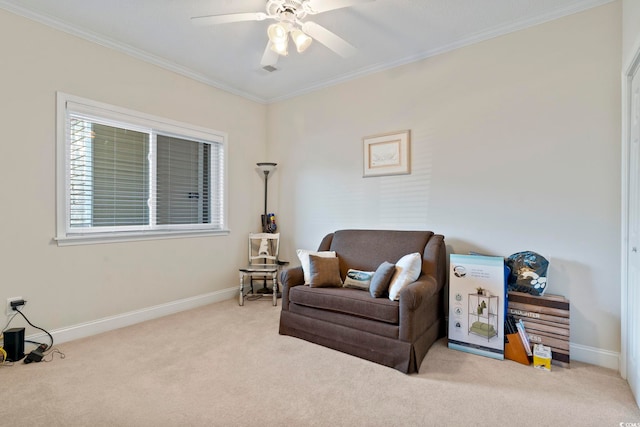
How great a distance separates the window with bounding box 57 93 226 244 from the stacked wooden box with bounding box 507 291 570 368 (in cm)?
328

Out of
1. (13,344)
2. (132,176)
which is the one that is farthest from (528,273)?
(13,344)

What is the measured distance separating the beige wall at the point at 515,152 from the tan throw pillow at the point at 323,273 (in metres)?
0.86

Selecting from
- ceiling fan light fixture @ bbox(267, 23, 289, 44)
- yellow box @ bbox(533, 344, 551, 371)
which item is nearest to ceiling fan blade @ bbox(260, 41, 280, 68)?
ceiling fan light fixture @ bbox(267, 23, 289, 44)

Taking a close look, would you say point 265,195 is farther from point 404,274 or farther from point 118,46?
point 404,274

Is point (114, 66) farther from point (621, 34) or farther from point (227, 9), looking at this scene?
point (621, 34)

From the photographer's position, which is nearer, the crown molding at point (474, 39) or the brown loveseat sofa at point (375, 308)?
the brown loveseat sofa at point (375, 308)

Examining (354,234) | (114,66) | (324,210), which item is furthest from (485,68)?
(114,66)

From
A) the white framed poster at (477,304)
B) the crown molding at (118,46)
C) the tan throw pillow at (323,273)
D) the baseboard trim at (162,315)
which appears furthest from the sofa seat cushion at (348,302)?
the crown molding at (118,46)

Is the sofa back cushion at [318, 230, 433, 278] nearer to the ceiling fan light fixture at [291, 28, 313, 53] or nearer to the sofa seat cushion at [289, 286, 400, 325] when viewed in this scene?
the sofa seat cushion at [289, 286, 400, 325]

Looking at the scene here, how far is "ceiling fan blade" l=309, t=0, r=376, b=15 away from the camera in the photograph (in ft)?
6.47

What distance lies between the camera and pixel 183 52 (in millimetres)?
3154

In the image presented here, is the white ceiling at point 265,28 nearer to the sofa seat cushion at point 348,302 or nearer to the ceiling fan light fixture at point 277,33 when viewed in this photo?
the ceiling fan light fixture at point 277,33

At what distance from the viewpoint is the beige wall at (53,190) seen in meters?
2.43

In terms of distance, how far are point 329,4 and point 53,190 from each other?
269 cm
